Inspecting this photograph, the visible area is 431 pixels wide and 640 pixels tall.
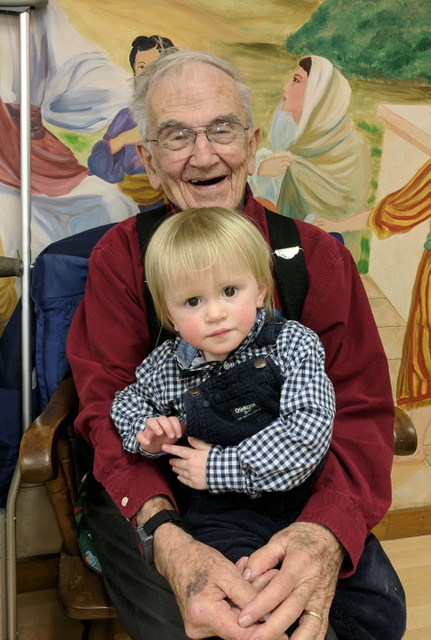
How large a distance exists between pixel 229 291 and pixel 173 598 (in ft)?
2.43

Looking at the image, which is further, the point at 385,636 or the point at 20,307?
the point at 20,307

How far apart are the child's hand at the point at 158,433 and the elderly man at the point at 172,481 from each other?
13 cm

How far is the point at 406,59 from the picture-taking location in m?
2.27

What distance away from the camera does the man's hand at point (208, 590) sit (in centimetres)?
118

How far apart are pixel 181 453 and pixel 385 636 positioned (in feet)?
2.15

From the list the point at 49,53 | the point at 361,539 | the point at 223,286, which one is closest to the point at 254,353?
the point at 223,286

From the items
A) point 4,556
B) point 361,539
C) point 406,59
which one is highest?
point 406,59

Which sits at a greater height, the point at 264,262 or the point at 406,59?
the point at 406,59

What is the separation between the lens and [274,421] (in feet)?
4.46

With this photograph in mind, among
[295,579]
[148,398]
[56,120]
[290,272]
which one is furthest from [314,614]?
[56,120]

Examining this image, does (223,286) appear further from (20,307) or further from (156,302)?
(20,307)

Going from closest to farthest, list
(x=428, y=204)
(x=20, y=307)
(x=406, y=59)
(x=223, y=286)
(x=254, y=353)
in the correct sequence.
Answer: (x=223, y=286) → (x=254, y=353) → (x=20, y=307) → (x=406, y=59) → (x=428, y=204)

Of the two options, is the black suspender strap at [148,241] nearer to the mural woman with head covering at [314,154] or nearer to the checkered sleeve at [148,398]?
the checkered sleeve at [148,398]

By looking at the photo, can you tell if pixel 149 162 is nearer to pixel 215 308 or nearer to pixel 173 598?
pixel 215 308
